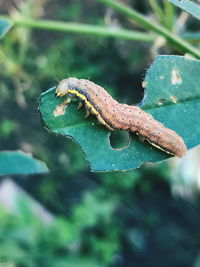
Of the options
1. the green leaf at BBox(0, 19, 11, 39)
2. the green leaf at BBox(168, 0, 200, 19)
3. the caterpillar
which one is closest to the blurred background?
the caterpillar

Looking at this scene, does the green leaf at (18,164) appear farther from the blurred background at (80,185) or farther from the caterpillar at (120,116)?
the blurred background at (80,185)

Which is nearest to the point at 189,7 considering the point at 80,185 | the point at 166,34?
the point at 166,34

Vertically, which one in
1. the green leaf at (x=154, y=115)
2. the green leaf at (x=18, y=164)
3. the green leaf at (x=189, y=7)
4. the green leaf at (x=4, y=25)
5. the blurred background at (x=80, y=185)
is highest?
the blurred background at (x=80, y=185)

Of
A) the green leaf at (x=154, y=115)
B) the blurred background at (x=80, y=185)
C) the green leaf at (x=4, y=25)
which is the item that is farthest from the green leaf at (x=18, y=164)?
the blurred background at (x=80, y=185)

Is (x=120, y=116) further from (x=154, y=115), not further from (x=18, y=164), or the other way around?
(x=18, y=164)

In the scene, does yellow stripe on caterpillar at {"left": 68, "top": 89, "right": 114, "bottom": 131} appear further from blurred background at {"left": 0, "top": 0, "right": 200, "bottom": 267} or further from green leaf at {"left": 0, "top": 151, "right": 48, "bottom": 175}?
blurred background at {"left": 0, "top": 0, "right": 200, "bottom": 267}

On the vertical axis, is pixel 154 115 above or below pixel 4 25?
below

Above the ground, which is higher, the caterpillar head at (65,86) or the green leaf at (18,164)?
the caterpillar head at (65,86)
